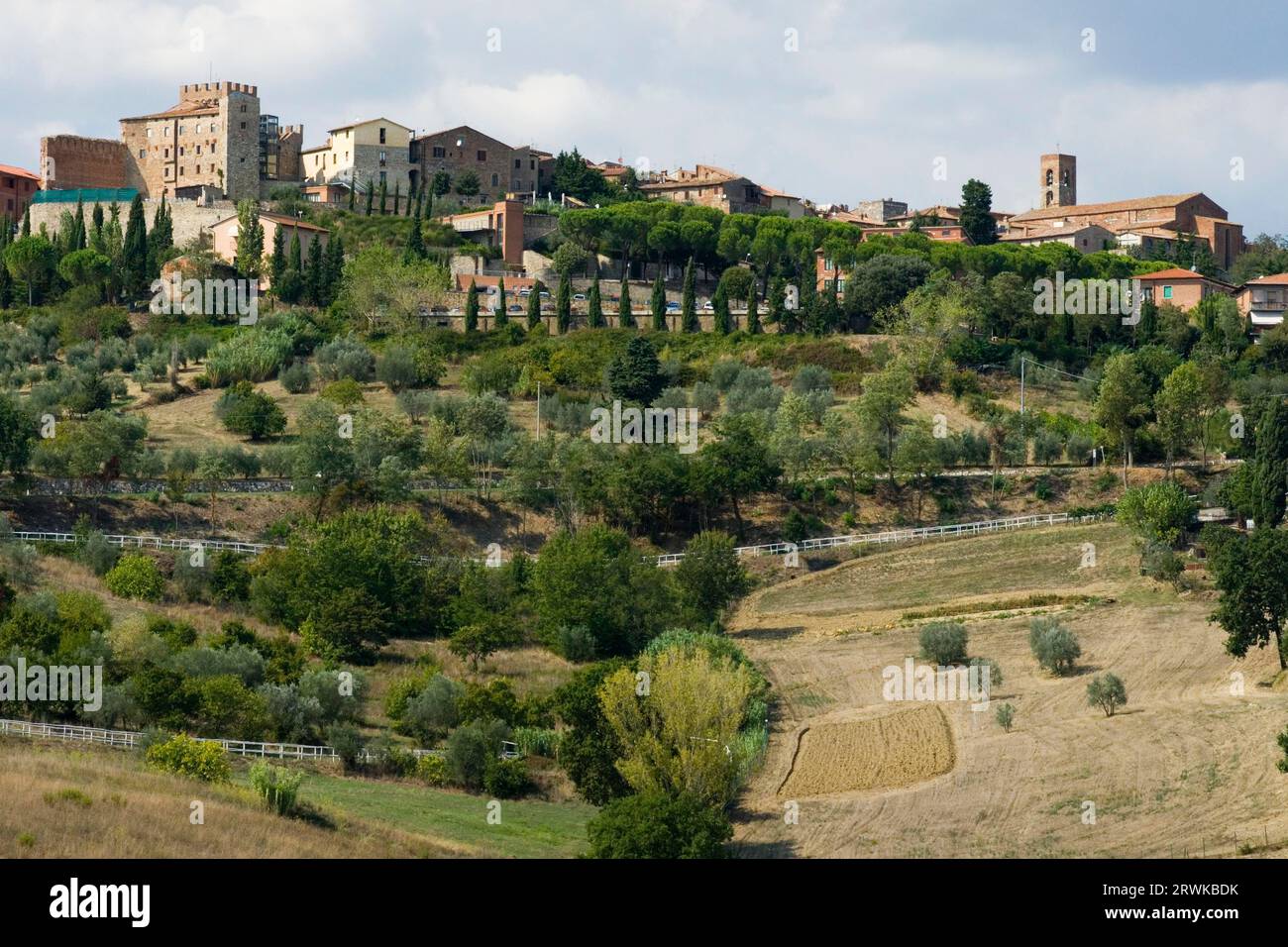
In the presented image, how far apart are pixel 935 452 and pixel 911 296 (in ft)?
55.2

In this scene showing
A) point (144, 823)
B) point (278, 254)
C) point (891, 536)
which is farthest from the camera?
point (278, 254)

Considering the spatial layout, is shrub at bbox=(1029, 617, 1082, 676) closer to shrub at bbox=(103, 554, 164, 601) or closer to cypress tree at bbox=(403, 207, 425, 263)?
shrub at bbox=(103, 554, 164, 601)

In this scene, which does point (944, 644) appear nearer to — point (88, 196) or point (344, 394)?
point (344, 394)

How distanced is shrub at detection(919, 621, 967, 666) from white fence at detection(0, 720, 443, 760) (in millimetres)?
13222

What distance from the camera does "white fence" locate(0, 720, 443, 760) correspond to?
3991 cm

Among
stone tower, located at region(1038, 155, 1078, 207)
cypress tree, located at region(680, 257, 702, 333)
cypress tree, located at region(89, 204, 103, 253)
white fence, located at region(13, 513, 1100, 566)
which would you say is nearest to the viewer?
white fence, located at region(13, 513, 1100, 566)

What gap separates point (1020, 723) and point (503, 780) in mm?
10943

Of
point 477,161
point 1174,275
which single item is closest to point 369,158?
point 477,161

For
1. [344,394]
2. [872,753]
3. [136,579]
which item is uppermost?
[344,394]

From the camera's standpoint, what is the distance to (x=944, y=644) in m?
49.3

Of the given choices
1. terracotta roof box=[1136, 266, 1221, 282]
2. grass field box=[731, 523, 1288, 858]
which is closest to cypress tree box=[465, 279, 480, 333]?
grass field box=[731, 523, 1288, 858]

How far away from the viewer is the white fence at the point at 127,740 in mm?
39906
